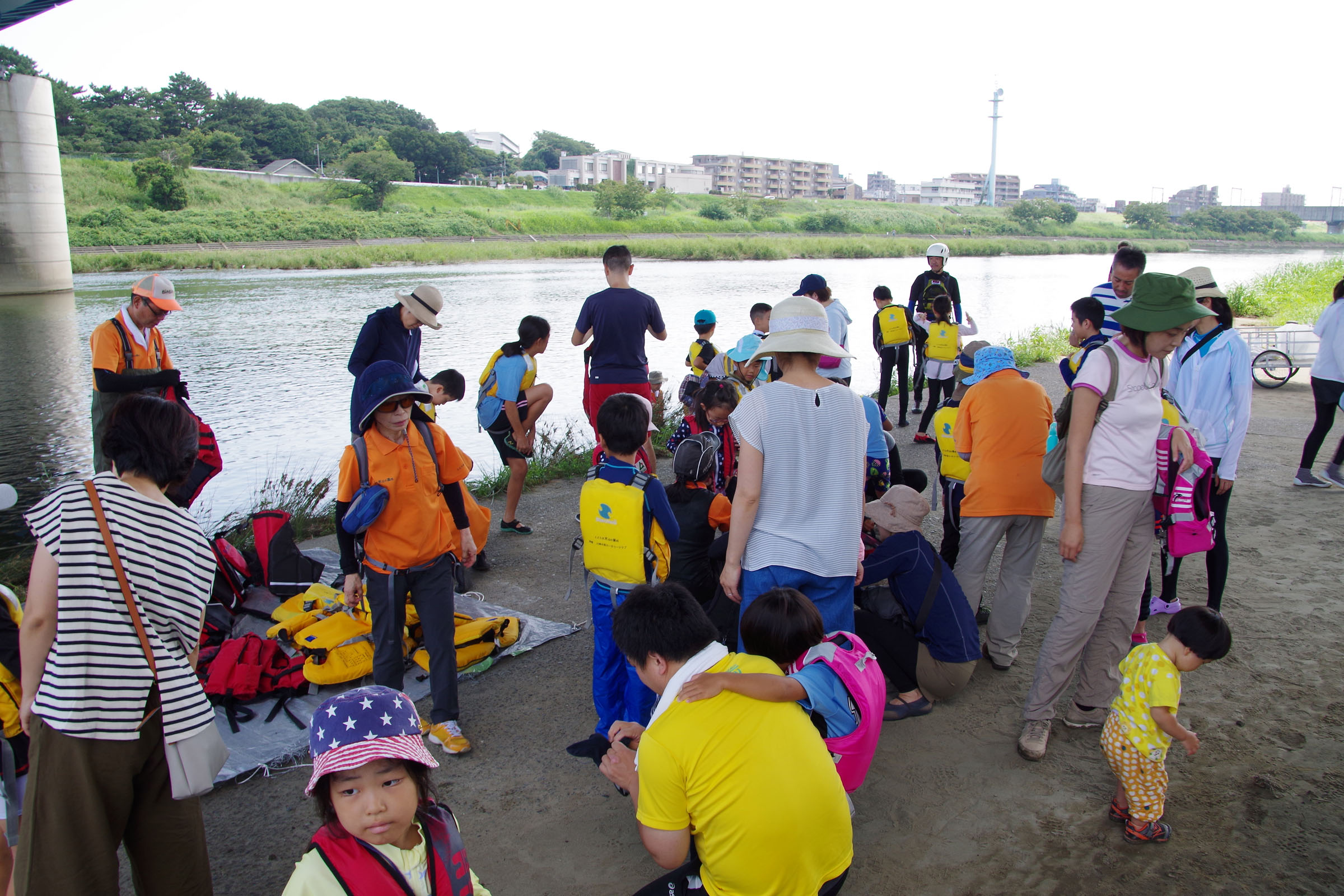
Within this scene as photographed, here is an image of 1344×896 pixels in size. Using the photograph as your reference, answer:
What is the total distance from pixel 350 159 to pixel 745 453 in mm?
67681

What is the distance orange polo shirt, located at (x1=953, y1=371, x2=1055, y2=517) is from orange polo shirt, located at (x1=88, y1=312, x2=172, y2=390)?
16.6 ft

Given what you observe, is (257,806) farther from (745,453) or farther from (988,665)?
(988,665)

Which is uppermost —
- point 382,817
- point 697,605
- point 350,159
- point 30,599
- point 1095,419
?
point 350,159

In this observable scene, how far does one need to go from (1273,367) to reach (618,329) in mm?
10522

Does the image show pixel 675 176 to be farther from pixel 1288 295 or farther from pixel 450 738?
pixel 450 738

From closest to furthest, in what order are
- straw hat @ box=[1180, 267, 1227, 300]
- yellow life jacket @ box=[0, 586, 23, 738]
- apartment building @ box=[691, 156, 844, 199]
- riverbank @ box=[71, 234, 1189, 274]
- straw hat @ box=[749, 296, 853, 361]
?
1. yellow life jacket @ box=[0, 586, 23, 738]
2. straw hat @ box=[749, 296, 853, 361]
3. straw hat @ box=[1180, 267, 1227, 300]
4. riverbank @ box=[71, 234, 1189, 274]
5. apartment building @ box=[691, 156, 844, 199]

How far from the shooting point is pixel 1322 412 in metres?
6.62

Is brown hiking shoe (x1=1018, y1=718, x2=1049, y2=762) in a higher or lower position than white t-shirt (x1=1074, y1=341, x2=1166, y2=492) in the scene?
lower

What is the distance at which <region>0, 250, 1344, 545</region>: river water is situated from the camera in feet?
34.4

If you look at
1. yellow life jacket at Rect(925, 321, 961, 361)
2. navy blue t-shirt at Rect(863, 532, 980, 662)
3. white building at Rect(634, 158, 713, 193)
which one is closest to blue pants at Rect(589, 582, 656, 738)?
navy blue t-shirt at Rect(863, 532, 980, 662)

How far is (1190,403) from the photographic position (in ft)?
15.6

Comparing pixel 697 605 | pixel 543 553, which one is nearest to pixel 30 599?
pixel 697 605

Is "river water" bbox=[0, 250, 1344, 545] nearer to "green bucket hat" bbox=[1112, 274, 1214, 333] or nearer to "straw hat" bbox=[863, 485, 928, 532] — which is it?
"straw hat" bbox=[863, 485, 928, 532]

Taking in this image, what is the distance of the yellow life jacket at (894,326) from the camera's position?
30.7 ft
